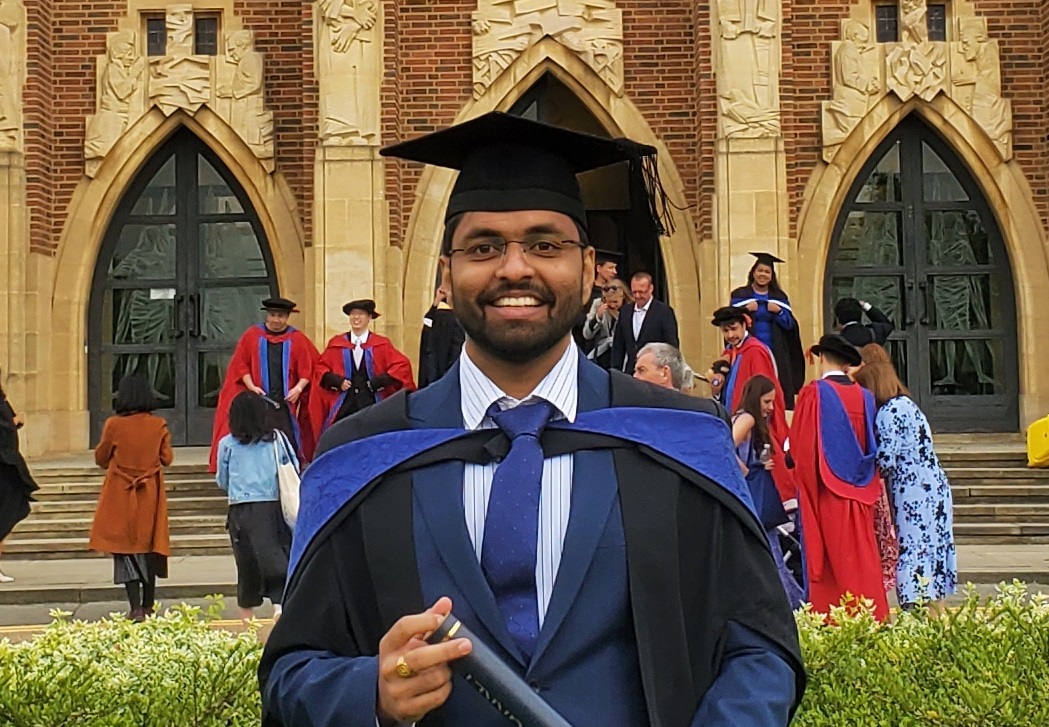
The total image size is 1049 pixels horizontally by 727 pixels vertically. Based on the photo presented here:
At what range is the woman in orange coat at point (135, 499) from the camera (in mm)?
9430

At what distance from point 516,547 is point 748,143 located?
1303 cm

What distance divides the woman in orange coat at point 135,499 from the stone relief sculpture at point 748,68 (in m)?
7.38

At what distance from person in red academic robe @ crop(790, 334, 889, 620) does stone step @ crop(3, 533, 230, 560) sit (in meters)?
6.49

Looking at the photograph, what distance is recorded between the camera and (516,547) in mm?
2191

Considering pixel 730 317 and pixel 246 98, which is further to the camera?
pixel 246 98

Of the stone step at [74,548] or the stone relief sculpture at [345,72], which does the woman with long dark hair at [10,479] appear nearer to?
the stone step at [74,548]

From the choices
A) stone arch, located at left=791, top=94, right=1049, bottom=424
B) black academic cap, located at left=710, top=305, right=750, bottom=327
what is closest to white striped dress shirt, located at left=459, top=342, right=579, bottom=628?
black academic cap, located at left=710, top=305, right=750, bottom=327

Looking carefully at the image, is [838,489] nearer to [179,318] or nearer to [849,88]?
[849,88]

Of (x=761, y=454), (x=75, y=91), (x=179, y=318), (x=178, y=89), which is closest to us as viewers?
(x=761, y=454)

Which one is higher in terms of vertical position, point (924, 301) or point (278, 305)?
point (924, 301)

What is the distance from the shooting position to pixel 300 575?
7.48ft

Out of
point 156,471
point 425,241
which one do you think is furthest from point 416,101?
point 156,471

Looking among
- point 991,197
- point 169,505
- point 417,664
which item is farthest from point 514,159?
point 991,197

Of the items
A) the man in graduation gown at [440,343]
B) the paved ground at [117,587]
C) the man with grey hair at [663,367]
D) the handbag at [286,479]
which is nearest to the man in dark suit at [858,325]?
the paved ground at [117,587]
